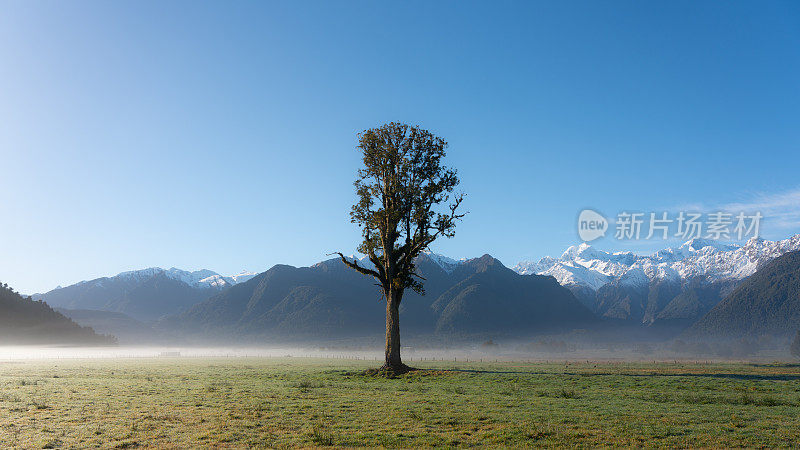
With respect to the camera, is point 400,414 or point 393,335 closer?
point 400,414

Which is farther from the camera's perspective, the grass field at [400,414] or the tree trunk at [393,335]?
the tree trunk at [393,335]

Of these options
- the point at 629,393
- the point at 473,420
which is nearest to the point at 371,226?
the point at 629,393

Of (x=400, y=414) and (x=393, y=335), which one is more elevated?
(x=393, y=335)

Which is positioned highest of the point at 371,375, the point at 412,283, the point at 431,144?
the point at 431,144

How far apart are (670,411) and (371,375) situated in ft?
98.3

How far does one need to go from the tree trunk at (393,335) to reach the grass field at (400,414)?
38.5 ft

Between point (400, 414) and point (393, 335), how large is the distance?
28.3 meters

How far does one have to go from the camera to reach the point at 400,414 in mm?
26266

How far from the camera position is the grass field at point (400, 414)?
67.0 feet

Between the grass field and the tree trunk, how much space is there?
38.5 ft

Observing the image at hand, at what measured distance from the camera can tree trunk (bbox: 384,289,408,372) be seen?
5353 cm

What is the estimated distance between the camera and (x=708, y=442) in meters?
19.8

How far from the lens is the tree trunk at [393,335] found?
53531 mm

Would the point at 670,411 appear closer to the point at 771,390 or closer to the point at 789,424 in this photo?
the point at 789,424
